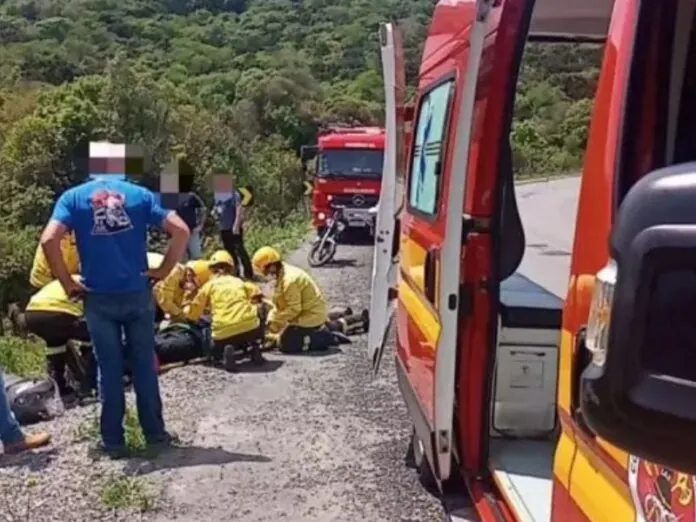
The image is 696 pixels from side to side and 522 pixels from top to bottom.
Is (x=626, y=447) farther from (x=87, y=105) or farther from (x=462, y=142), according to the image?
(x=87, y=105)

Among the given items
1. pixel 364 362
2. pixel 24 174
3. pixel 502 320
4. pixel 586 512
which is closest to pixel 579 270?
pixel 586 512

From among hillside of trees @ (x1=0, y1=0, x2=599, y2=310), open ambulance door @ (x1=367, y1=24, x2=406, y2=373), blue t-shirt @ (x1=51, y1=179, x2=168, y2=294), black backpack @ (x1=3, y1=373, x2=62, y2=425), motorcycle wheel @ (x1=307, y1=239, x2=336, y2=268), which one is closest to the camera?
open ambulance door @ (x1=367, y1=24, x2=406, y2=373)

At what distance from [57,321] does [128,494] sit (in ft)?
7.83

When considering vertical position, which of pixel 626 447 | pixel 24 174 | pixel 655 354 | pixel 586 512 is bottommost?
pixel 24 174

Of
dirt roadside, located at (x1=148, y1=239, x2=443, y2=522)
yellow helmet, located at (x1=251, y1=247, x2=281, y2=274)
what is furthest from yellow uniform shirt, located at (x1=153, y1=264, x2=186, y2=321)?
dirt roadside, located at (x1=148, y1=239, x2=443, y2=522)

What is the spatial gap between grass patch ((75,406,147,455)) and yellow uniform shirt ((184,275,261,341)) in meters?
1.73

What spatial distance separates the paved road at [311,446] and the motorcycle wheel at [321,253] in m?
7.20

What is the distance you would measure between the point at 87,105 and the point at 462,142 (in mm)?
32460

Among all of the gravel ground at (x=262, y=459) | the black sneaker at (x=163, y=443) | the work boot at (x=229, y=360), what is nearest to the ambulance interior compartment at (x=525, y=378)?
the gravel ground at (x=262, y=459)

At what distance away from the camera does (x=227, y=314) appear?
866 cm

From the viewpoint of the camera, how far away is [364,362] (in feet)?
29.5

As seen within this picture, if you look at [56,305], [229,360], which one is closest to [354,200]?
[229,360]

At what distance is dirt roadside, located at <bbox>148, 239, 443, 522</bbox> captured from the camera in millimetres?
5305

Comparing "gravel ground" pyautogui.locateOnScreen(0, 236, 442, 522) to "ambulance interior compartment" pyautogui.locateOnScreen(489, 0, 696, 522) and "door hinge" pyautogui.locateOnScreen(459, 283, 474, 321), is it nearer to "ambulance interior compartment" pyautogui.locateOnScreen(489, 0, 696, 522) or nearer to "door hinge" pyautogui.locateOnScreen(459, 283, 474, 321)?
"ambulance interior compartment" pyautogui.locateOnScreen(489, 0, 696, 522)
